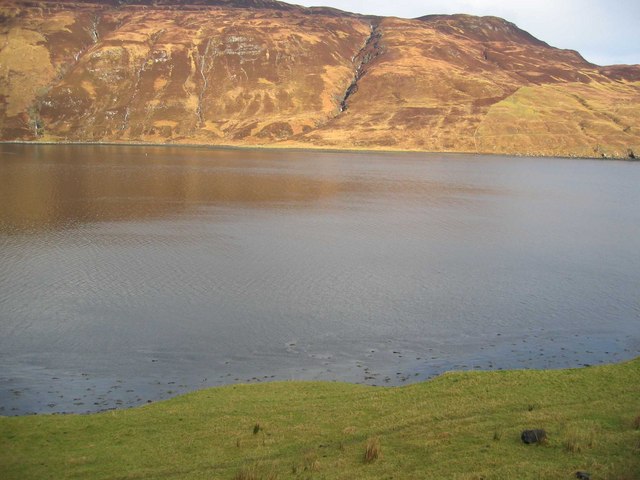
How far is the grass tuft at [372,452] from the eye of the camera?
600 inches

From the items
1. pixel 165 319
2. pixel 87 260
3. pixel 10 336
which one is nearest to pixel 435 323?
pixel 165 319

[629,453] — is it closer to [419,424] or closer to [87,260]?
[419,424]

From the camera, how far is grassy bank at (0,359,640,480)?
14.8 m

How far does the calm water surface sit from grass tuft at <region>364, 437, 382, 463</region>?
9.56m

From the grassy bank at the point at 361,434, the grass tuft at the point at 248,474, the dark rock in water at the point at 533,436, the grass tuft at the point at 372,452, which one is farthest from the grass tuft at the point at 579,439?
the grass tuft at the point at 248,474

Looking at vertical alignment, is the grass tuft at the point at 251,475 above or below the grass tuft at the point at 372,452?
below

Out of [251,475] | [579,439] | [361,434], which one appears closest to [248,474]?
[251,475]

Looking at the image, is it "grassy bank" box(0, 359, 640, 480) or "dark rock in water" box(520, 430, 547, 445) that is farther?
"dark rock in water" box(520, 430, 547, 445)

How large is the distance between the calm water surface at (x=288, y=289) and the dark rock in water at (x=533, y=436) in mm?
9688

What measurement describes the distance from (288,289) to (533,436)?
80.3 ft

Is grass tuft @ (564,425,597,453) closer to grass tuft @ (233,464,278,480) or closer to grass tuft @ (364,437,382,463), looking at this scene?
grass tuft @ (364,437,382,463)

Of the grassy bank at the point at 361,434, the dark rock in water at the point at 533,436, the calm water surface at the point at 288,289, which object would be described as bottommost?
the calm water surface at the point at 288,289

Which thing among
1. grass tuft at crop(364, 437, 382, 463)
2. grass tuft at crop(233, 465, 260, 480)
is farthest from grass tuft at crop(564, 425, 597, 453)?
grass tuft at crop(233, 465, 260, 480)

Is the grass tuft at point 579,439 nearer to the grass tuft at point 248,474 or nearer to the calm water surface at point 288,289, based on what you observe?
the grass tuft at point 248,474
